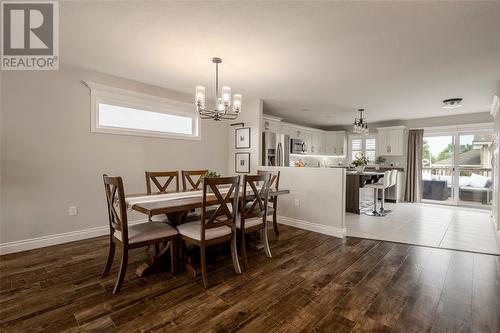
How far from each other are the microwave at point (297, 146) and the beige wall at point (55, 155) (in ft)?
13.3

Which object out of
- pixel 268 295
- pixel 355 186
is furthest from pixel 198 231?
pixel 355 186

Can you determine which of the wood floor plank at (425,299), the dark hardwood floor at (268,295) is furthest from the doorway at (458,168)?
the wood floor plank at (425,299)

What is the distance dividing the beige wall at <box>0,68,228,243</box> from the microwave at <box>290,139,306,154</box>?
13.3 ft

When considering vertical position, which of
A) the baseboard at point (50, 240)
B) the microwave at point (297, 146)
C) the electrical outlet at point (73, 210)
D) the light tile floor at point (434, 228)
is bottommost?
the light tile floor at point (434, 228)

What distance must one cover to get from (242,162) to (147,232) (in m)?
3.03

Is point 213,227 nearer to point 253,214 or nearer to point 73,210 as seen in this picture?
point 253,214

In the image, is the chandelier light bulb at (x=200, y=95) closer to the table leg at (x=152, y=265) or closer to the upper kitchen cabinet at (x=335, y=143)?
the table leg at (x=152, y=265)

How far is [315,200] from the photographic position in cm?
398

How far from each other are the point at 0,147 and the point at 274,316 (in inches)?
144

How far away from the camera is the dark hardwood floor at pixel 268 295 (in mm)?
1688

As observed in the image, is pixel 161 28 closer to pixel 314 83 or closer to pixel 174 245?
pixel 174 245

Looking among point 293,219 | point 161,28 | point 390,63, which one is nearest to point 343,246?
point 293,219

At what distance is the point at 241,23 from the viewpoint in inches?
85.7

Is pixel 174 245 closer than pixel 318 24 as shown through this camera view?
No
